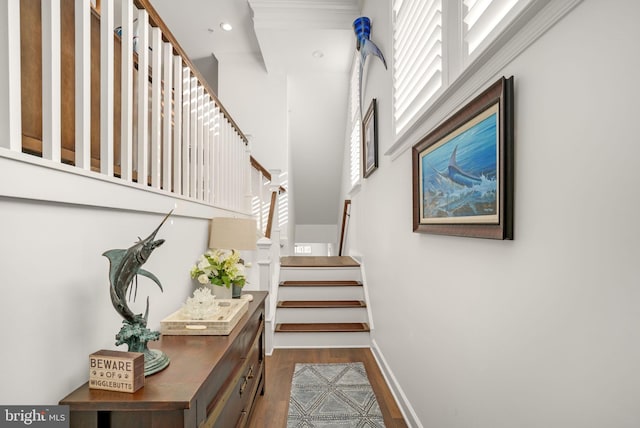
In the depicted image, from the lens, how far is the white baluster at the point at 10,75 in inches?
29.0

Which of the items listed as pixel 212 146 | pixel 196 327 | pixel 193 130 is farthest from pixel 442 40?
pixel 212 146

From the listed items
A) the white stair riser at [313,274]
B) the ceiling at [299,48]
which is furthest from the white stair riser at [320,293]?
the ceiling at [299,48]

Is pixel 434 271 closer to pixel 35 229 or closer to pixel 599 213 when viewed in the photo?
pixel 599 213

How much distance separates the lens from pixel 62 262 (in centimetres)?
87

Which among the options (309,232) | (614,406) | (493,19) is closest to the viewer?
(614,406)

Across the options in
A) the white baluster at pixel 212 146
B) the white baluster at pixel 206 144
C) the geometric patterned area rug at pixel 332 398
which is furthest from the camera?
the white baluster at pixel 212 146

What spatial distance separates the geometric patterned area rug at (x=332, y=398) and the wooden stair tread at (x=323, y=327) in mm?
374

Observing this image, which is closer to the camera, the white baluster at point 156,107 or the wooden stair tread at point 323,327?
the white baluster at point 156,107

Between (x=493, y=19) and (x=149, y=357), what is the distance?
4.96ft

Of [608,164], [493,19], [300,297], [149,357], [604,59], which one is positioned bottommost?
[300,297]

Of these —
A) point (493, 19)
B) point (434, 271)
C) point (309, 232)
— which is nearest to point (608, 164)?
point (493, 19)

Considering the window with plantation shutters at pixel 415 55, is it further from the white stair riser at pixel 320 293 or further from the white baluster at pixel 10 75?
the white stair riser at pixel 320 293

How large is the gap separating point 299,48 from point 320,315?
3466 millimetres

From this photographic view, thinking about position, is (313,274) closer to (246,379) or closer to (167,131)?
(246,379)
